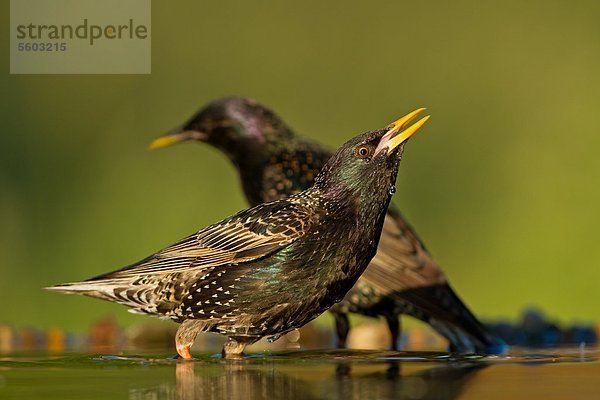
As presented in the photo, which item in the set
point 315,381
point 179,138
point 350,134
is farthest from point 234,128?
point 315,381

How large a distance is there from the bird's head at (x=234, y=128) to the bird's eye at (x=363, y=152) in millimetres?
2228

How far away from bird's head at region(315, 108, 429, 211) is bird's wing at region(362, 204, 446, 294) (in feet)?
4.66

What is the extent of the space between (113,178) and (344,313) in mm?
2832

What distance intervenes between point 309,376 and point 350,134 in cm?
530

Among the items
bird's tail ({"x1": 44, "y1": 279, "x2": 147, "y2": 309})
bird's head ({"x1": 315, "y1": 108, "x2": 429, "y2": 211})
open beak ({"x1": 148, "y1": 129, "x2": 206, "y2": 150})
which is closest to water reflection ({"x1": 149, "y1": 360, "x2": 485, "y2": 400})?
bird's tail ({"x1": 44, "y1": 279, "x2": 147, "y2": 309})

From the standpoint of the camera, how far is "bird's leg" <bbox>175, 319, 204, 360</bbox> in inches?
221

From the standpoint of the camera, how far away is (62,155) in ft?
31.9

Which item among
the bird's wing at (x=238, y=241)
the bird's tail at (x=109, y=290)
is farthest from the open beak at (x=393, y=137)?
the bird's tail at (x=109, y=290)

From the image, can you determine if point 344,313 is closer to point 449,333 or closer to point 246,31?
point 449,333

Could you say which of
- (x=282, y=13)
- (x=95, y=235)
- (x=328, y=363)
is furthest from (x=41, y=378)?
(x=282, y=13)

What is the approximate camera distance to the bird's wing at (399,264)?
22.9ft

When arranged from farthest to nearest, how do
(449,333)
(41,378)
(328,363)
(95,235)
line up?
(95,235), (449,333), (328,363), (41,378)

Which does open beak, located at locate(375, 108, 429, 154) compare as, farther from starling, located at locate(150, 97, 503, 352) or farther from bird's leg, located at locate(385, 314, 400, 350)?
bird's leg, located at locate(385, 314, 400, 350)

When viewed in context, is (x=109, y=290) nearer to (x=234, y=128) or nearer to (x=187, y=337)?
(x=187, y=337)
